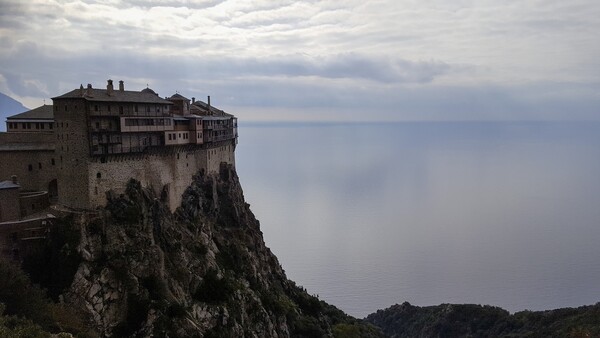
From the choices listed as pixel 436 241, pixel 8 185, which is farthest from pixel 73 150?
pixel 436 241

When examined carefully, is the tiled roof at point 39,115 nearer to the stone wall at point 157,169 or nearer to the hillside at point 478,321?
the stone wall at point 157,169

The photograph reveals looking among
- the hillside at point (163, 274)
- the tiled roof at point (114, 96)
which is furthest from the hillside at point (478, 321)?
the tiled roof at point (114, 96)

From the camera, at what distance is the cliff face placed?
110ft

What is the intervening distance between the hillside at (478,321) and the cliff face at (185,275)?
24.8 m

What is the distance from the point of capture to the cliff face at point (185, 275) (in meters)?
33.6

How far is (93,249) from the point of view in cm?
3459

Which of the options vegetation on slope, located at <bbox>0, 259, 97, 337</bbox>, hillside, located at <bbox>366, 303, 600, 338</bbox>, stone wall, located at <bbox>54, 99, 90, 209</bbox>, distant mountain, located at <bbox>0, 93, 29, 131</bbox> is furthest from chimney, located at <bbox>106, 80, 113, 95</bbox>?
hillside, located at <bbox>366, 303, 600, 338</bbox>

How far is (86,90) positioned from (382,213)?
121772 mm

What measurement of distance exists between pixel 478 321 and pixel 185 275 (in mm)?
51534

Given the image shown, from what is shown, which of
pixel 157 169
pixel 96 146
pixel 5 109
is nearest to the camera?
pixel 96 146

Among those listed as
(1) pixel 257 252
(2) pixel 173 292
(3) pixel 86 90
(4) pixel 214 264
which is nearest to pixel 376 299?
(1) pixel 257 252

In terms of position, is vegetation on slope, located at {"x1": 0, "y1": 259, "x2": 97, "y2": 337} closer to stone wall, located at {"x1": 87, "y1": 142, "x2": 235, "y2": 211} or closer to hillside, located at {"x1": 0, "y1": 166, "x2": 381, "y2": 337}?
hillside, located at {"x1": 0, "y1": 166, "x2": 381, "y2": 337}

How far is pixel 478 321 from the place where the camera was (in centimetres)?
7550

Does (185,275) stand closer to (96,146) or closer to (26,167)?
(96,146)
